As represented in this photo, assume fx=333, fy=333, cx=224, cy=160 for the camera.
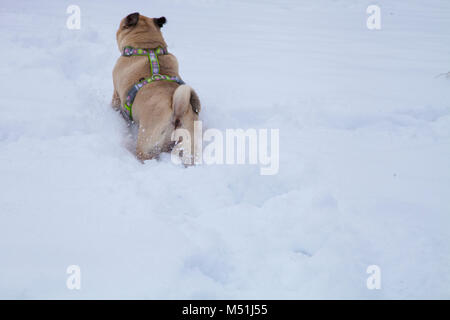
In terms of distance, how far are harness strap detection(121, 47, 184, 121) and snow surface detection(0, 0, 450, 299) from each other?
0.27 m

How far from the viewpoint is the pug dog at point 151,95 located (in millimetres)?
2365

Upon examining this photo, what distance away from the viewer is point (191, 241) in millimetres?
1708

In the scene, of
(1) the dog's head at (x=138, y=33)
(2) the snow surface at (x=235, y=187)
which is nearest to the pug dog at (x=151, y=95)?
(1) the dog's head at (x=138, y=33)

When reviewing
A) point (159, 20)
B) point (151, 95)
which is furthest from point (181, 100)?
point (159, 20)

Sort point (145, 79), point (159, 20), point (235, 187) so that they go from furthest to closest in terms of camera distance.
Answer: point (159, 20), point (145, 79), point (235, 187)

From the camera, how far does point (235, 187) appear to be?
87.8 inches

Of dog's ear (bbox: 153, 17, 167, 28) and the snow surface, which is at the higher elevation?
dog's ear (bbox: 153, 17, 167, 28)

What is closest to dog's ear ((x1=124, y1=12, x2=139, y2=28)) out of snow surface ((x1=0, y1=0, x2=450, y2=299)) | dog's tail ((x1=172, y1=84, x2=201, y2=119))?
snow surface ((x1=0, y1=0, x2=450, y2=299))

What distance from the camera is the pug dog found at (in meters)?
2.37

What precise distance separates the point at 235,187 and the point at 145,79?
1200 millimetres

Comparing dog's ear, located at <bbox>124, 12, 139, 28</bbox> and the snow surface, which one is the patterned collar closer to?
dog's ear, located at <bbox>124, 12, 139, 28</bbox>

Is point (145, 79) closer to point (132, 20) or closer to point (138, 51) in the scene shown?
point (138, 51)

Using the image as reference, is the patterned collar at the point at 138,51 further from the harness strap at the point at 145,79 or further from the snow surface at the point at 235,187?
the snow surface at the point at 235,187

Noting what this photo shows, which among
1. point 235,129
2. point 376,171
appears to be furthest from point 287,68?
point 376,171
